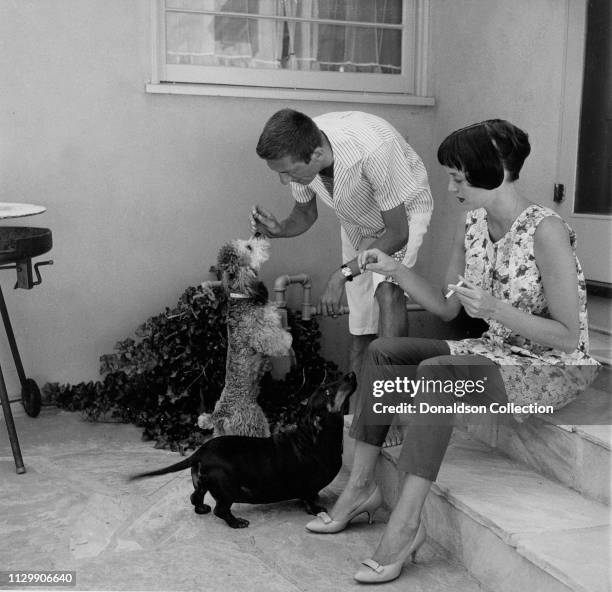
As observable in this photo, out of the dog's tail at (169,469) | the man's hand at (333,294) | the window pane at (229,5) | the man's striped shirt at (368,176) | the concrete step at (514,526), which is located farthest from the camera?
the window pane at (229,5)

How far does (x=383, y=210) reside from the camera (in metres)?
3.22

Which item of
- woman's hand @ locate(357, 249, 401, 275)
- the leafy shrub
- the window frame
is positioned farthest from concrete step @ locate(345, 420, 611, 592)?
the window frame

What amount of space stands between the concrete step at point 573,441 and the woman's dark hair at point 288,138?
1.21 meters

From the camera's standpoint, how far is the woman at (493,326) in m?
2.41

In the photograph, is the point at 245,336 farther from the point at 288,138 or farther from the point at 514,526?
the point at 514,526

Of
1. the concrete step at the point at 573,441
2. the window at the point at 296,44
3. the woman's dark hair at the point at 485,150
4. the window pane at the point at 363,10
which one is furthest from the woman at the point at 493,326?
the window pane at the point at 363,10

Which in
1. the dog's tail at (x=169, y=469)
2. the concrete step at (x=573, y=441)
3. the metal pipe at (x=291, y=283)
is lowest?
the dog's tail at (x=169, y=469)

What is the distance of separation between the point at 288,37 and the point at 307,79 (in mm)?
263

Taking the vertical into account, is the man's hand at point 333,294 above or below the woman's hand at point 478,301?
below

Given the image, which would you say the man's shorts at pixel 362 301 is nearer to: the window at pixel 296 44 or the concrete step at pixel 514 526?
the concrete step at pixel 514 526

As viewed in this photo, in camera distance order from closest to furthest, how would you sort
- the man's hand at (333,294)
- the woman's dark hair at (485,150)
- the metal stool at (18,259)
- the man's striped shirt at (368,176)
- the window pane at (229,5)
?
the woman's dark hair at (485,150) < the man's hand at (333,294) < the man's striped shirt at (368,176) < the metal stool at (18,259) < the window pane at (229,5)

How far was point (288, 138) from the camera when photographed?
3004 millimetres

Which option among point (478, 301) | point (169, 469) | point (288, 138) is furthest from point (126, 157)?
point (478, 301)

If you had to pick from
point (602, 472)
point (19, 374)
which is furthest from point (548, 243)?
point (19, 374)
